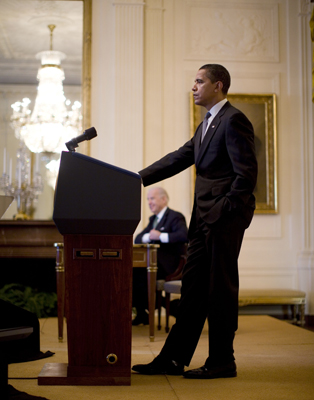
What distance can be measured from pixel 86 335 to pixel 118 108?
4.08 meters

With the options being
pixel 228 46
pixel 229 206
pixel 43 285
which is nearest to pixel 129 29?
pixel 228 46

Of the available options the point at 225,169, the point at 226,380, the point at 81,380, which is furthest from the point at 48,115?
the point at 226,380

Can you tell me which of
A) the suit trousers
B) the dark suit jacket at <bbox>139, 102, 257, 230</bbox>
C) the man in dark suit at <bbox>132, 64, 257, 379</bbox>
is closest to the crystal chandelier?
the dark suit jacket at <bbox>139, 102, 257, 230</bbox>

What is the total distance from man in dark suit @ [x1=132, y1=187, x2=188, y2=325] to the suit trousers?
7.14 feet

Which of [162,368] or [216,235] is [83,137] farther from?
[162,368]

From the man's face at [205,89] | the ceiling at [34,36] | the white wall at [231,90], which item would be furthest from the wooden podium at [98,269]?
the ceiling at [34,36]

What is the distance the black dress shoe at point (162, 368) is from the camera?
290 cm

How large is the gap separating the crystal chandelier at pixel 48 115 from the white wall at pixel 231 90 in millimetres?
387

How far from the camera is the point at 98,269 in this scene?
8.60ft

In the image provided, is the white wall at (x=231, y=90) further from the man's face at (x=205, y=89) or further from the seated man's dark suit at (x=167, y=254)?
the man's face at (x=205, y=89)

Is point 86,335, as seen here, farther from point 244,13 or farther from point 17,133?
point 244,13

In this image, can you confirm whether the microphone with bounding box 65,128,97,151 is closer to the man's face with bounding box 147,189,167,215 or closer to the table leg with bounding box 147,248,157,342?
the table leg with bounding box 147,248,157,342

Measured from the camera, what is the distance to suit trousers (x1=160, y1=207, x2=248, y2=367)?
2.81m

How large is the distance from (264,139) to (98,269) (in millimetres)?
4334
